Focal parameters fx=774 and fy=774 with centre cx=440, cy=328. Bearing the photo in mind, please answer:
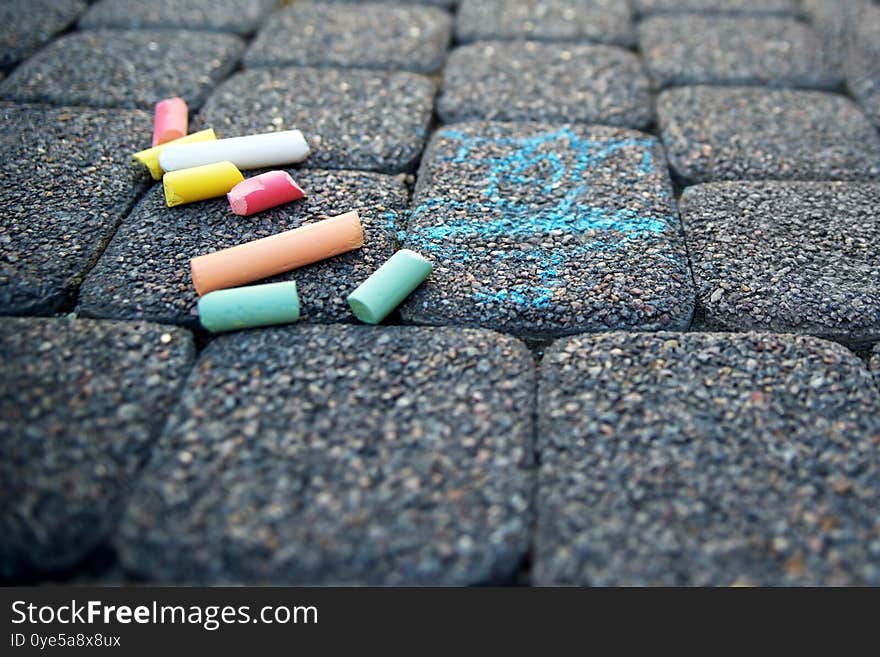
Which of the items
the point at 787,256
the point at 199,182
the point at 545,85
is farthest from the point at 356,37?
the point at 787,256

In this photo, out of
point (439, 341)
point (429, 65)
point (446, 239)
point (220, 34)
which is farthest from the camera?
point (220, 34)

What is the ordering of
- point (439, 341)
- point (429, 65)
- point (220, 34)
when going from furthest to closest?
1. point (220, 34)
2. point (429, 65)
3. point (439, 341)

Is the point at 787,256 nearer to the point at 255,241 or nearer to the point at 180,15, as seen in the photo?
the point at 255,241

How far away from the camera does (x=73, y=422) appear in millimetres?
931

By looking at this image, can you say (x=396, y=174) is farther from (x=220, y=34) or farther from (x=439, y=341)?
(x=220, y=34)

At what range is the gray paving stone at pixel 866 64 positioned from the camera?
5.46ft

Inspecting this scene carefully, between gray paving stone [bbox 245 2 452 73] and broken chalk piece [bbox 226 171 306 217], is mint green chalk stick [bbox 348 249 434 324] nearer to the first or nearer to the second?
broken chalk piece [bbox 226 171 306 217]

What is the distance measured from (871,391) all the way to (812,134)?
72cm

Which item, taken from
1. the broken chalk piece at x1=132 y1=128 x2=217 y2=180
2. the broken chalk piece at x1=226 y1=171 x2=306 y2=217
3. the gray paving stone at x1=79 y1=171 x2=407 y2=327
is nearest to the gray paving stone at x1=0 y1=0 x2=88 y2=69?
the broken chalk piece at x1=132 y1=128 x2=217 y2=180

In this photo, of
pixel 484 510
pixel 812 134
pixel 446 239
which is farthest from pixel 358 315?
pixel 812 134

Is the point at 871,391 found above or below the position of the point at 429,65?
below

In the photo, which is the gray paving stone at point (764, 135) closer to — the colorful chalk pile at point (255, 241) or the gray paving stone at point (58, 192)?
the colorful chalk pile at point (255, 241)

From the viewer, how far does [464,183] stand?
4.53ft
